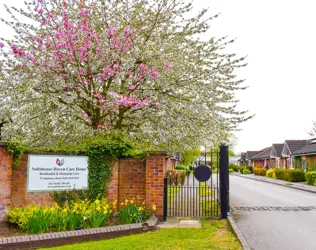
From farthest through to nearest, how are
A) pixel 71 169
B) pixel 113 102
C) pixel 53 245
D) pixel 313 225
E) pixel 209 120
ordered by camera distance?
pixel 209 120 < pixel 113 102 < pixel 313 225 < pixel 71 169 < pixel 53 245

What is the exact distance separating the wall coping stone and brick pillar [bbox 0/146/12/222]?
1.35m

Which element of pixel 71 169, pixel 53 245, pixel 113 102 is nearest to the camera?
pixel 53 245

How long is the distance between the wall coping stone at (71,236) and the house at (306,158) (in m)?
27.5

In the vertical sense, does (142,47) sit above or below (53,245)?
above

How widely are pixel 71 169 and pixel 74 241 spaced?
2.37 meters

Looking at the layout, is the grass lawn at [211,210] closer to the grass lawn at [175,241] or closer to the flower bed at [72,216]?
the grass lawn at [175,241]

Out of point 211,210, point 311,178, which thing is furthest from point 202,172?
point 311,178

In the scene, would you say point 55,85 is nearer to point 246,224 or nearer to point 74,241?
point 74,241

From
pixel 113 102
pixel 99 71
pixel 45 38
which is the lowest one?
pixel 113 102

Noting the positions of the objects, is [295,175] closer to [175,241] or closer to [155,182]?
[155,182]

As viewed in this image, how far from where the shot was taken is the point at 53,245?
6.67 m

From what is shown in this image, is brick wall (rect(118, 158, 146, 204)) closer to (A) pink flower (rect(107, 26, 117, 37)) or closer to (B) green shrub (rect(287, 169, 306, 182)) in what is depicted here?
(A) pink flower (rect(107, 26, 117, 37))

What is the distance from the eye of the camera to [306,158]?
3566 centimetres

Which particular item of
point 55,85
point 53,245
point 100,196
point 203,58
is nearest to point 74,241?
point 53,245
